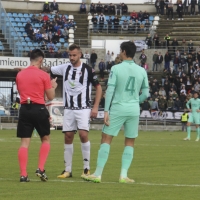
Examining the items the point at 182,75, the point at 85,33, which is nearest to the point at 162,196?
the point at 182,75

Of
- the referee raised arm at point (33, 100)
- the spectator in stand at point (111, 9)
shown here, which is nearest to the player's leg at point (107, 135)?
the referee raised arm at point (33, 100)

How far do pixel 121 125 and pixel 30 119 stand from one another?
1506 millimetres

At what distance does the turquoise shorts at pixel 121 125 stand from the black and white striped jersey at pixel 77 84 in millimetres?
1174

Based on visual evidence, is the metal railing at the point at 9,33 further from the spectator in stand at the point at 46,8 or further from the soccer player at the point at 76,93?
the soccer player at the point at 76,93

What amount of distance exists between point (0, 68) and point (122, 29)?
13186 millimetres

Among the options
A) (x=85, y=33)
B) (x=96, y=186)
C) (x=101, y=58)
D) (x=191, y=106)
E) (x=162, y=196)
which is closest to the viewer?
(x=162, y=196)

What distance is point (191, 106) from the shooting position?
3484 centimetres

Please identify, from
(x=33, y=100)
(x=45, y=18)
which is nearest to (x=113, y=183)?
(x=33, y=100)

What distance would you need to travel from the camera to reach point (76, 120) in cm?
1344

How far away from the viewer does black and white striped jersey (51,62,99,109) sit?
13.4 m

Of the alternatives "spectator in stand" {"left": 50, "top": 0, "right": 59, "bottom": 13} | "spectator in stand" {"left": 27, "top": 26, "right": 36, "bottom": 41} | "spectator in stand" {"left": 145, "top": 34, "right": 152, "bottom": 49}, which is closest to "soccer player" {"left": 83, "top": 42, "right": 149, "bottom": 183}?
"spectator in stand" {"left": 145, "top": 34, "right": 152, "bottom": 49}

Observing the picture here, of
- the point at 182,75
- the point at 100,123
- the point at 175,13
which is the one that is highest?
the point at 175,13

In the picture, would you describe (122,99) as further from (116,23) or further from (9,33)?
(116,23)

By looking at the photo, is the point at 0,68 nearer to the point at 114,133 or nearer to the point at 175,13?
the point at 175,13
